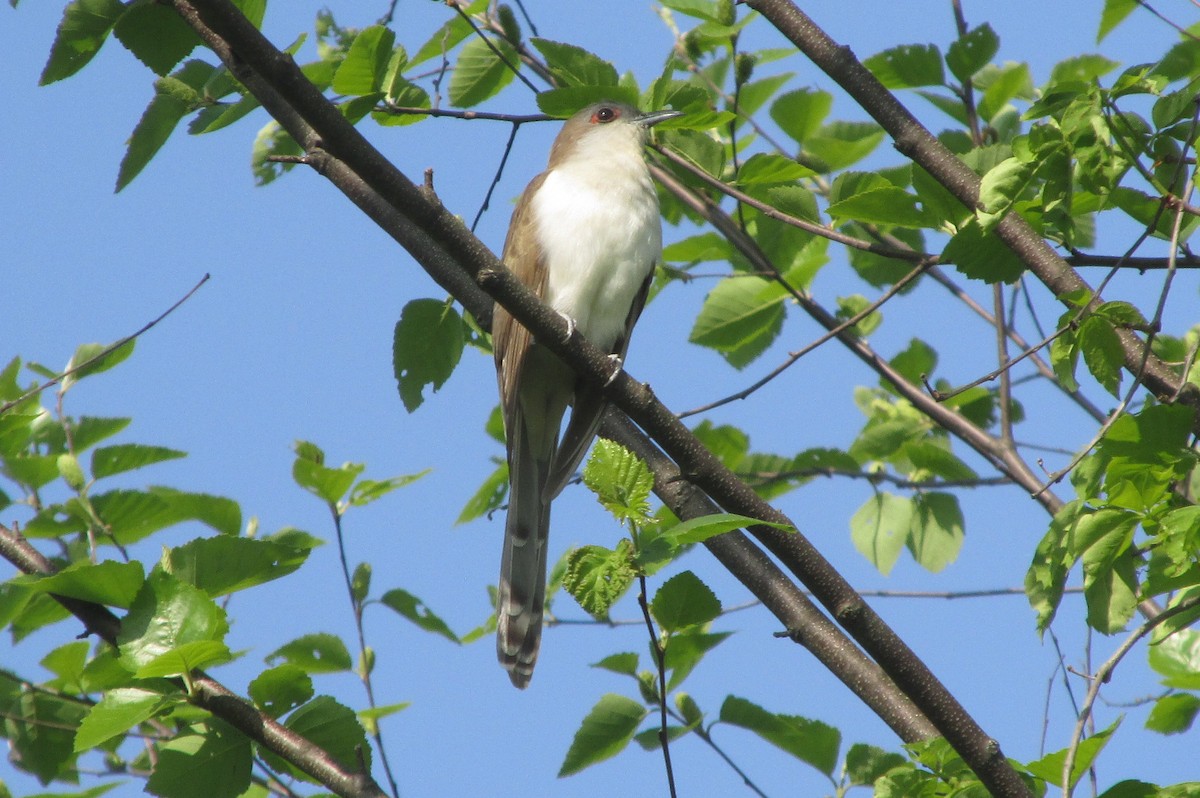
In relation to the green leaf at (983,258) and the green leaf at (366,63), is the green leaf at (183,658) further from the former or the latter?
the green leaf at (983,258)

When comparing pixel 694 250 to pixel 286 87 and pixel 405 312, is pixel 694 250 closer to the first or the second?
pixel 405 312

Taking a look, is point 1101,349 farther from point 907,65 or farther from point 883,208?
point 907,65

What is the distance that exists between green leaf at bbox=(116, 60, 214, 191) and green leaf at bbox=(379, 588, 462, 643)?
1664mm

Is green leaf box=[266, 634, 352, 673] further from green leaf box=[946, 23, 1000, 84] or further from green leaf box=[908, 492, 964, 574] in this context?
green leaf box=[946, 23, 1000, 84]

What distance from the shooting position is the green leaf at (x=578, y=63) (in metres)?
4.05

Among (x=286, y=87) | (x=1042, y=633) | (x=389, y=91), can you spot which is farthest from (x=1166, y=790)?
(x=389, y=91)

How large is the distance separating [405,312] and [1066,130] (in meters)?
2.47

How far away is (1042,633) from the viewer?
315 cm

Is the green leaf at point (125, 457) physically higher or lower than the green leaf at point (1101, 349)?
lower

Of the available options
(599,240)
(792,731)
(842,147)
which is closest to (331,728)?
(792,731)

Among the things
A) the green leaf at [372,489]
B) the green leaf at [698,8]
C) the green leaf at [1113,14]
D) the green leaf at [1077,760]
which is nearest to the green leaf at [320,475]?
the green leaf at [372,489]

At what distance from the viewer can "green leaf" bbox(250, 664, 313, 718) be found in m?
3.23

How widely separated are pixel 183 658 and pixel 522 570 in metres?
2.31

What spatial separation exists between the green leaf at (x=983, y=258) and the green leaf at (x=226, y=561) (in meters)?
2.03
